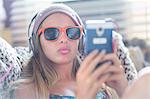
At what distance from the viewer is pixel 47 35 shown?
105 cm

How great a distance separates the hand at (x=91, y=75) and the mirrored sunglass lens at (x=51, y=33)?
263 millimetres

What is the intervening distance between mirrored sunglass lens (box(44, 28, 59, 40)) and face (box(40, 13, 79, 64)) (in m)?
0.01

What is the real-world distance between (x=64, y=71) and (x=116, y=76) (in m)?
0.36

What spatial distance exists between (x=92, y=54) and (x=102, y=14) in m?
1.50

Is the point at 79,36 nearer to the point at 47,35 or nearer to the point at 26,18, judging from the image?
the point at 47,35

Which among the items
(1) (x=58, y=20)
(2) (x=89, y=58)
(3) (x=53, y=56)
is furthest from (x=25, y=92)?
(2) (x=89, y=58)

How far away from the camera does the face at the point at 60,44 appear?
1.04 meters

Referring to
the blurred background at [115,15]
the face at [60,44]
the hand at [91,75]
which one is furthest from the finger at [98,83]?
the blurred background at [115,15]

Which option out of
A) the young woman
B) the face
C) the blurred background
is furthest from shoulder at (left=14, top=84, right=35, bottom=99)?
the blurred background

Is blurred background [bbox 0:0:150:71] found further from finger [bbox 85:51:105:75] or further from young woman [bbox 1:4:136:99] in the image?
finger [bbox 85:51:105:75]

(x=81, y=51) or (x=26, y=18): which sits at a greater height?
(x=26, y=18)

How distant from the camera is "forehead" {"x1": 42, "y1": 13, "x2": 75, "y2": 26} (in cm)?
106

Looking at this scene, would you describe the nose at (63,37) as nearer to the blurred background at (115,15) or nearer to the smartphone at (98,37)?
the smartphone at (98,37)

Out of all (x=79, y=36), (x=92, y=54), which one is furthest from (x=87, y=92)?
(x=79, y=36)
